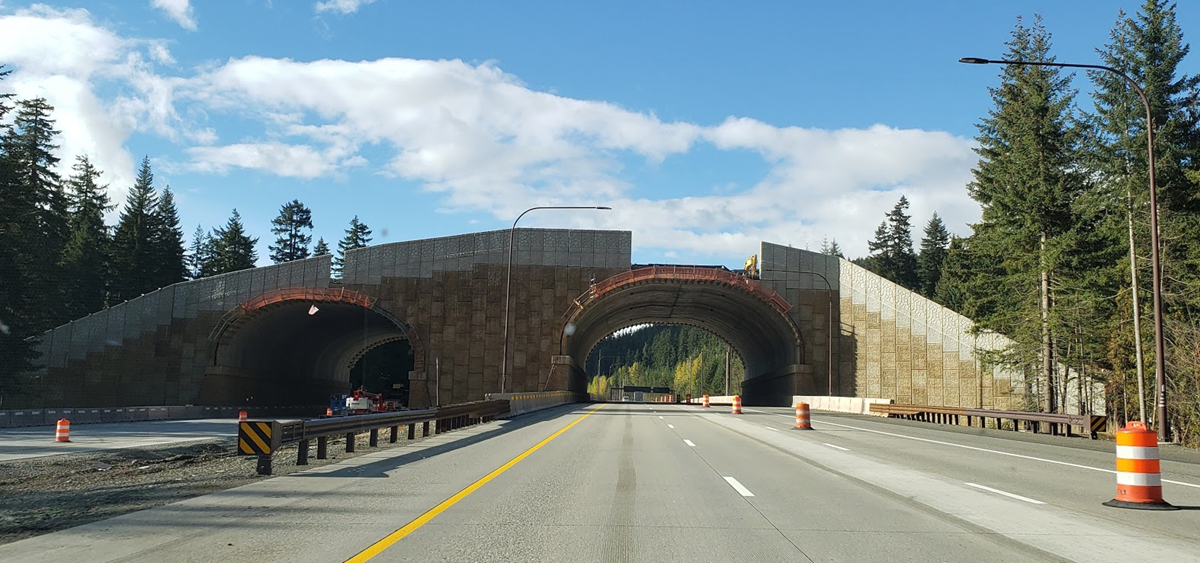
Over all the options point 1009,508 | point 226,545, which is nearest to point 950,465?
point 1009,508

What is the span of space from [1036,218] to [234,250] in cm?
9412

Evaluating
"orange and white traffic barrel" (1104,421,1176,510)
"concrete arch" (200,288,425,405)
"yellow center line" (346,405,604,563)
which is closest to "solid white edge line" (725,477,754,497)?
"yellow center line" (346,405,604,563)

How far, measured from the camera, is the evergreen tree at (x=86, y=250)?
76375mm

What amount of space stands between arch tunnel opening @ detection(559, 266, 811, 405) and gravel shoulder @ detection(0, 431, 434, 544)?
39.5 meters

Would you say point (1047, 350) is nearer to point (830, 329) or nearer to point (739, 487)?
point (830, 329)

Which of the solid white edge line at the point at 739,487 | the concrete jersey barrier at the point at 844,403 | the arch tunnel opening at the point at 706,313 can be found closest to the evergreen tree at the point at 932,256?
Answer: the arch tunnel opening at the point at 706,313

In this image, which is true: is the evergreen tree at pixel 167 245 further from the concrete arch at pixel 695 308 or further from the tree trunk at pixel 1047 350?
the tree trunk at pixel 1047 350

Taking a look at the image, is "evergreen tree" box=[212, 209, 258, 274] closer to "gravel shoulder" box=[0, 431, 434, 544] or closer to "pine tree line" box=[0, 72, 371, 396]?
"pine tree line" box=[0, 72, 371, 396]

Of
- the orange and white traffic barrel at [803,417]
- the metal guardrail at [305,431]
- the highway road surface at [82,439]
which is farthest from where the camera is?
the orange and white traffic barrel at [803,417]

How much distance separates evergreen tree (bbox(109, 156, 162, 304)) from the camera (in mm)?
86000

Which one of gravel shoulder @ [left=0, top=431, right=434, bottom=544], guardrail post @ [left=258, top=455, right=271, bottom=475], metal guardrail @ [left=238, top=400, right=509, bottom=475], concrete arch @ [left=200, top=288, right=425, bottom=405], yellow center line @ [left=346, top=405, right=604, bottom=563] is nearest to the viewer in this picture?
yellow center line @ [left=346, top=405, right=604, bottom=563]

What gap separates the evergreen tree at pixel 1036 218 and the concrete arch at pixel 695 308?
51.5 feet

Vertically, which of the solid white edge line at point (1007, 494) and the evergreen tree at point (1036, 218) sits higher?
the evergreen tree at point (1036, 218)

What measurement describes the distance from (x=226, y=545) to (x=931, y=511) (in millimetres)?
7742
